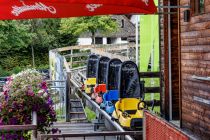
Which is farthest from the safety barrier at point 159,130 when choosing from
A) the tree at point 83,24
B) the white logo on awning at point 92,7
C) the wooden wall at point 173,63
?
the tree at point 83,24

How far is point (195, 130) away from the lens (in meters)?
10.0

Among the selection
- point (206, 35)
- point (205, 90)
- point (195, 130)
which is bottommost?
point (195, 130)

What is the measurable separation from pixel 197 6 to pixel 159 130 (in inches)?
172

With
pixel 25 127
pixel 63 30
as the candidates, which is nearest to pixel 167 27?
pixel 25 127

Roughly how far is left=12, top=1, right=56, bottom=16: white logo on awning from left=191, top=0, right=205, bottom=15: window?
2.93m

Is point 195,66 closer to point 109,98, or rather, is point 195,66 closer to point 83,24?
point 109,98

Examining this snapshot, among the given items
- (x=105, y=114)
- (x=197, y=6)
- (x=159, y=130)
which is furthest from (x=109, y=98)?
(x=159, y=130)

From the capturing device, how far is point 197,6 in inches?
389

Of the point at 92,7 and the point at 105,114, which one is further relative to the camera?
the point at 105,114

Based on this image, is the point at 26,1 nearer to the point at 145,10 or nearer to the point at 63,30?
the point at 145,10

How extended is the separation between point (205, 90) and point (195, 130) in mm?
983

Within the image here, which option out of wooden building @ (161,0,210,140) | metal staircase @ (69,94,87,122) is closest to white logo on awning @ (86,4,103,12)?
wooden building @ (161,0,210,140)

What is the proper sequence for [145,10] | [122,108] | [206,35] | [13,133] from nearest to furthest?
[145,10] → [13,133] → [206,35] → [122,108]

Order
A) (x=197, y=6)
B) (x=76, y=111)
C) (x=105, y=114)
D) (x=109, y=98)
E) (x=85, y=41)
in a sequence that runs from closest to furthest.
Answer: (x=197, y=6)
(x=105, y=114)
(x=109, y=98)
(x=76, y=111)
(x=85, y=41)
